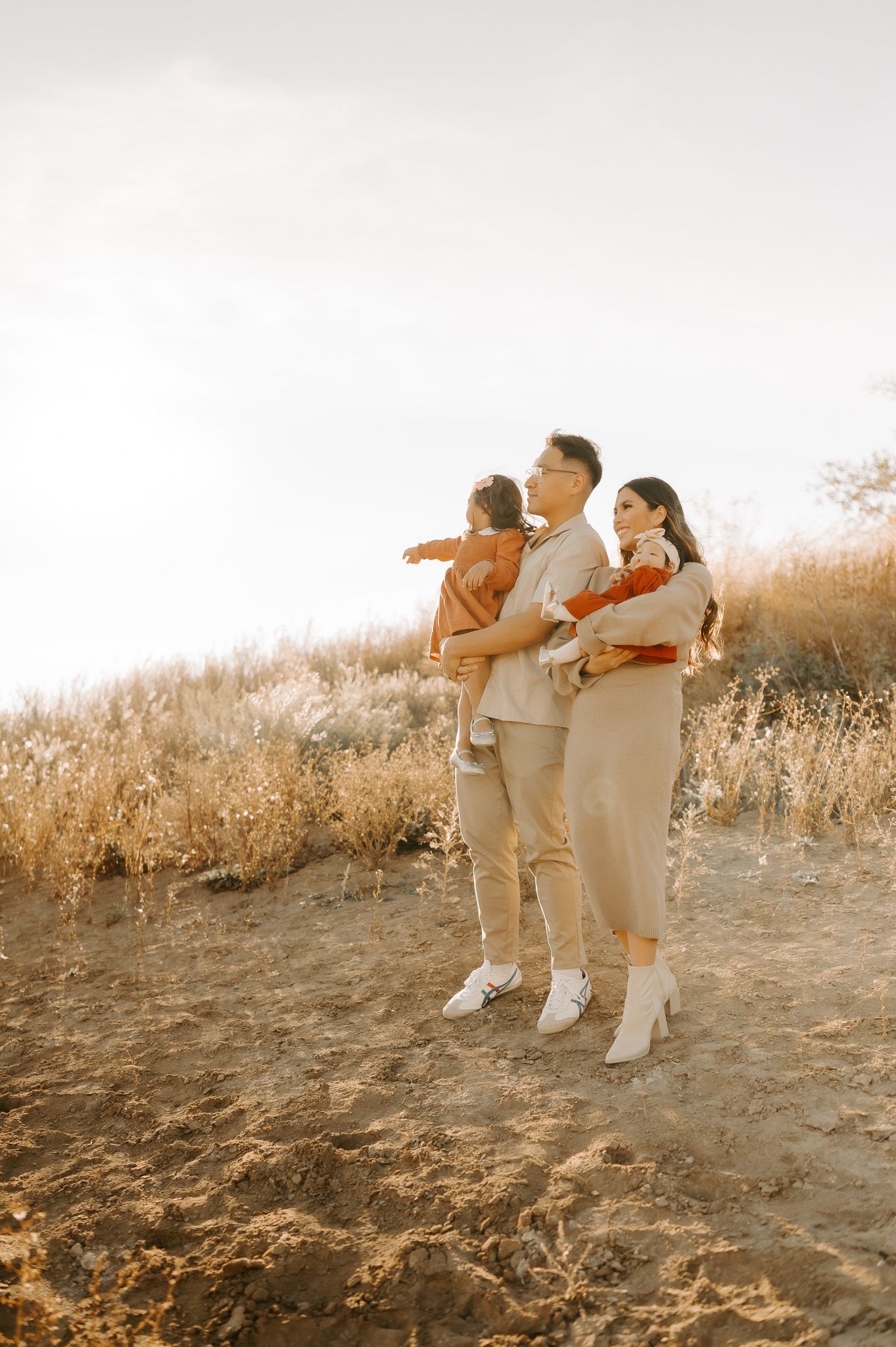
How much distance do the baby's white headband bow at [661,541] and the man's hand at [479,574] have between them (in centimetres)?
64

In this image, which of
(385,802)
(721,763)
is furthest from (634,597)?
(721,763)

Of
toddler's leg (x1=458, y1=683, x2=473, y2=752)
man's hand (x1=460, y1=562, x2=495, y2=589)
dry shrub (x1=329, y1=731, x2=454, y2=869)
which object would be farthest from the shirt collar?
dry shrub (x1=329, y1=731, x2=454, y2=869)

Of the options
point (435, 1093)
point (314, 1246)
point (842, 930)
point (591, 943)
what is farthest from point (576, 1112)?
point (842, 930)

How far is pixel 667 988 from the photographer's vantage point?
3.45 metres

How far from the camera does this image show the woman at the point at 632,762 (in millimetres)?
3197

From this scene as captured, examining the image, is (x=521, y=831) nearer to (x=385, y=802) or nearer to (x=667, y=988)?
(x=667, y=988)

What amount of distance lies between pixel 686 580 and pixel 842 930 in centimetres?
217

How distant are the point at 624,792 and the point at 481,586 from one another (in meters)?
1.00

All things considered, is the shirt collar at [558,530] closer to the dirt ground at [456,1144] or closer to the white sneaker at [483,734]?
the white sneaker at [483,734]

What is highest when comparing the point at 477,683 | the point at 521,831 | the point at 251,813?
the point at 477,683

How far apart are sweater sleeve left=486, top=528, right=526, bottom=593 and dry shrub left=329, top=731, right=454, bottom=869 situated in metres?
2.39

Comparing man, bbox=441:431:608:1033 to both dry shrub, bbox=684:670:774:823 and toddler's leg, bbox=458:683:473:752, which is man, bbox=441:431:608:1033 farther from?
dry shrub, bbox=684:670:774:823

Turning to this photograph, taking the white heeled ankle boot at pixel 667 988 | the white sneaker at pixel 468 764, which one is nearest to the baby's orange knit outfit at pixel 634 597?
the white sneaker at pixel 468 764

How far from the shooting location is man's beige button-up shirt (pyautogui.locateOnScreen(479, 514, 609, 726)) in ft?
11.1
